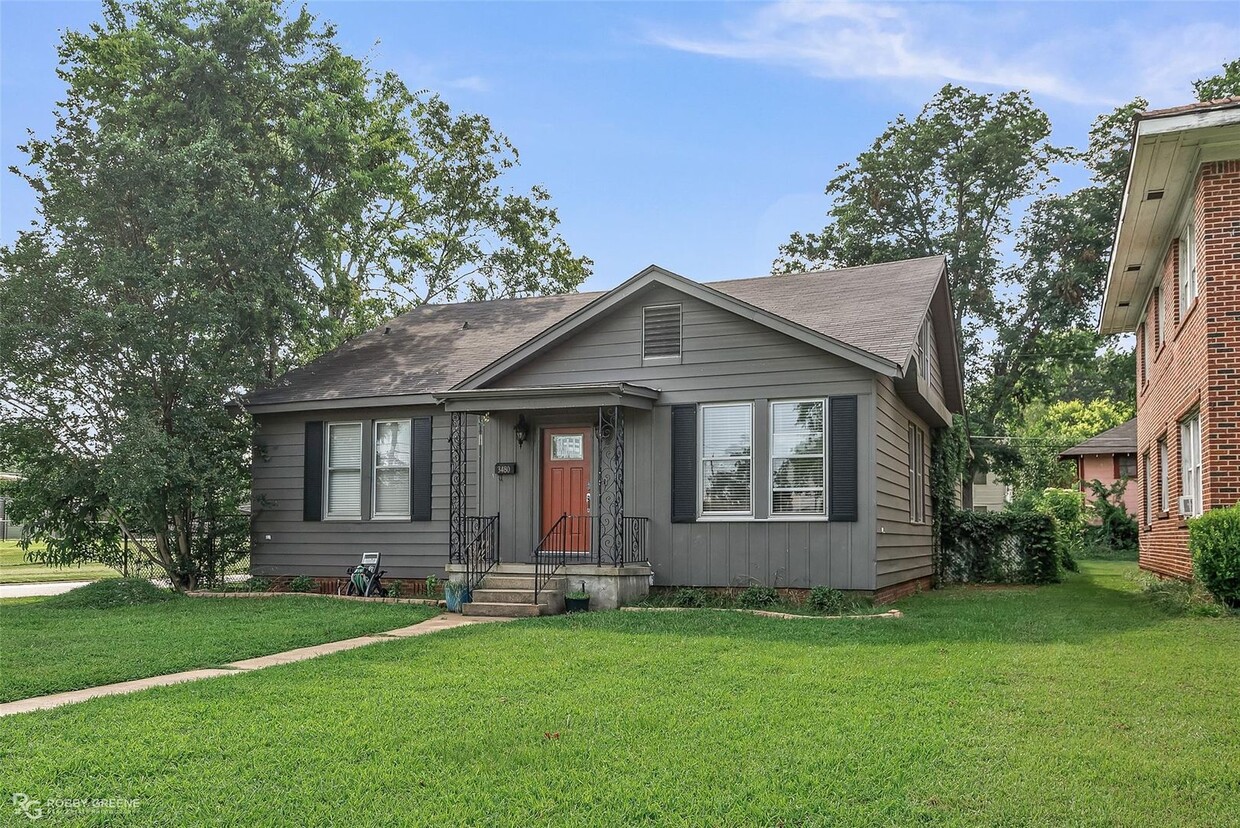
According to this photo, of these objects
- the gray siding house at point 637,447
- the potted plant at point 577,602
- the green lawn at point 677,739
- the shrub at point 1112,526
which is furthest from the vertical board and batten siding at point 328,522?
the shrub at point 1112,526

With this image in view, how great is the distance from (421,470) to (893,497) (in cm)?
685

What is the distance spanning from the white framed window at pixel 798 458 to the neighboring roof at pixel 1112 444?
70.4 feet

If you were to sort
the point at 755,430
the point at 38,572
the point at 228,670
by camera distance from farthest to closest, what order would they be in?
the point at 38,572
the point at 755,430
the point at 228,670

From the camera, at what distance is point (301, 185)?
670 inches

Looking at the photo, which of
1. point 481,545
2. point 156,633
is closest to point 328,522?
point 481,545

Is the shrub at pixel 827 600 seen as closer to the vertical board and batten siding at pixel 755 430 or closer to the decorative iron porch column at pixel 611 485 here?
the vertical board and batten siding at pixel 755 430

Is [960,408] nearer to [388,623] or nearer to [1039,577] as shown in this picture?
[1039,577]

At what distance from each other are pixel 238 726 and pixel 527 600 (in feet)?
20.8

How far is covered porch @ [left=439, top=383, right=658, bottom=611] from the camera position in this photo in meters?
12.5

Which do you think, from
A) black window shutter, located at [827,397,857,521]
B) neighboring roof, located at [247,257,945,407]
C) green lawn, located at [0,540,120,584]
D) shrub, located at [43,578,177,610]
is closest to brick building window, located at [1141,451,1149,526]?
neighboring roof, located at [247,257,945,407]

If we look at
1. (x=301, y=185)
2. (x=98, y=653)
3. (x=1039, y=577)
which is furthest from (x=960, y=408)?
(x=98, y=653)

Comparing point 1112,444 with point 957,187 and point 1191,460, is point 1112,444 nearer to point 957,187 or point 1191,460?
point 957,187

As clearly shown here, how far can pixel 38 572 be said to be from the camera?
2194 centimetres

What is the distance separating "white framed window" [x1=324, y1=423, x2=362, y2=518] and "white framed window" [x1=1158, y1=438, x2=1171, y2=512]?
40.7ft
